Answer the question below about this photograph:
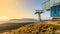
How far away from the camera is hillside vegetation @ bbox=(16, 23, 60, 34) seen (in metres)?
3.48

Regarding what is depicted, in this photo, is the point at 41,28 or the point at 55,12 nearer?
the point at 41,28

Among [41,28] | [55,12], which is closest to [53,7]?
[55,12]

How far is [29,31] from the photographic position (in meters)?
3.60

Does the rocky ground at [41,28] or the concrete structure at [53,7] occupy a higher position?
the concrete structure at [53,7]

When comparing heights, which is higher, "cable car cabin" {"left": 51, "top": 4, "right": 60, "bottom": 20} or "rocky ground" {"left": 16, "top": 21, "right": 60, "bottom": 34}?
"cable car cabin" {"left": 51, "top": 4, "right": 60, "bottom": 20}

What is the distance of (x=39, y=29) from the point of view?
3.57 metres

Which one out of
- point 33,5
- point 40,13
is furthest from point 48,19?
point 33,5

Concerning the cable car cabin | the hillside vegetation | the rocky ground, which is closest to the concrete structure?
the cable car cabin

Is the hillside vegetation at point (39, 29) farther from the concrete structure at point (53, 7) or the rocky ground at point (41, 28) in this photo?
the concrete structure at point (53, 7)

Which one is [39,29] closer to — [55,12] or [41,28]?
[41,28]

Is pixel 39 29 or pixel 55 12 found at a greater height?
pixel 55 12

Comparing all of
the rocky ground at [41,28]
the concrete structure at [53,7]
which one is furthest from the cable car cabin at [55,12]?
the rocky ground at [41,28]

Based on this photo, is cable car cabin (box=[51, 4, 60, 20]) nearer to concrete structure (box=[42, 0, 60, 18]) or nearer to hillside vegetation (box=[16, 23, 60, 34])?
concrete structure (box=[42, 0, 60, 18])

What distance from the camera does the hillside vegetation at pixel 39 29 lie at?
3.48 meters
